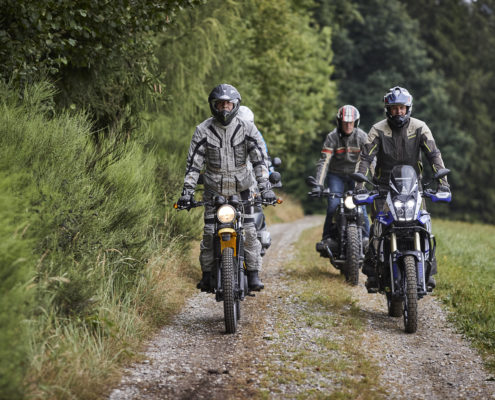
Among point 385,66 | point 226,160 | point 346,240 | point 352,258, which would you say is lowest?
point 352,258

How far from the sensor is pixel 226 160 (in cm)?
677

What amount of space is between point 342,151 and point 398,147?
2437mm

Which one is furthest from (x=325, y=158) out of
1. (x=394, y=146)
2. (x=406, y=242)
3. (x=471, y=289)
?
(x=406, y=242)

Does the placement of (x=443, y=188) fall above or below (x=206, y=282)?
above

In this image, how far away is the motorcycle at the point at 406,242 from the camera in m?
6.39

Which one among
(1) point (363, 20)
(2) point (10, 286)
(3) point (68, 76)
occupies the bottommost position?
(2) point (10, 286)

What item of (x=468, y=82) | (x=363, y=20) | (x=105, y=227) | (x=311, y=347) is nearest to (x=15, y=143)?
(x=105, y=227)

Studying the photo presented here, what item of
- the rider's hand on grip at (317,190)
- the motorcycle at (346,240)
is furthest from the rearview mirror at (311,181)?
the rider's hand on grip at (317,190)

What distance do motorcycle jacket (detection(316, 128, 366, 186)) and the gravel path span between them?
8.70 ft

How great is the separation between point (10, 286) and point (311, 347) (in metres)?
2.80

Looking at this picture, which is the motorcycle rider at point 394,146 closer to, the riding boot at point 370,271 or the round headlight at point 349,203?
the riding boot at point 370,271

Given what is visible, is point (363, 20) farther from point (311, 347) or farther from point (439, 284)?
point (311, 347)

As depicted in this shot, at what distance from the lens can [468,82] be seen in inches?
1634

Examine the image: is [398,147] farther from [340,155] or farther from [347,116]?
[340,155]
